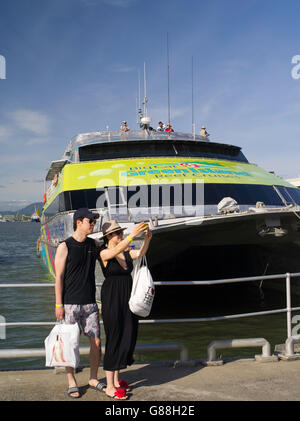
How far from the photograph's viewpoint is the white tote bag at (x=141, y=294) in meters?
3.47

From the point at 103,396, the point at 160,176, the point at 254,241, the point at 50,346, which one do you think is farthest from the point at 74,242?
the point at 160,176

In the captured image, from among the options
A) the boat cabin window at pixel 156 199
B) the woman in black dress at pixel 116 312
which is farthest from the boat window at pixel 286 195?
the woman in black dress at pixel 116 312

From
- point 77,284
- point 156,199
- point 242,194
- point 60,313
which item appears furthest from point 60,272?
point 242,194

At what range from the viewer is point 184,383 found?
3.80 meters

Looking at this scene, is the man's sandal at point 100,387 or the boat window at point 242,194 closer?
the man's sandal at point 100,387

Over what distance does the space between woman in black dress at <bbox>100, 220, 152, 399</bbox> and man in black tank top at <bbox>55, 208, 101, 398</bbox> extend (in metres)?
0.13

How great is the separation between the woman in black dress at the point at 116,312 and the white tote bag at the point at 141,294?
0.30 ft

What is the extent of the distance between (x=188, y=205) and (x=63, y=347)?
5434 millimetres

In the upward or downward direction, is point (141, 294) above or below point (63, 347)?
above

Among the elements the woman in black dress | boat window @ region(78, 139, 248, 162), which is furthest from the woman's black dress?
boat window @ region(78, 139, 248, 162)

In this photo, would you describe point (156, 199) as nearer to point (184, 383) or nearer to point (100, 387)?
point (184, 383)

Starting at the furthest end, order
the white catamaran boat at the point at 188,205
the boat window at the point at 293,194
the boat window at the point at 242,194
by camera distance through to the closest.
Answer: the boat window at the point at 293,194, the boat window at the point at 242,194, the white catamaran boat at the point at 188,205

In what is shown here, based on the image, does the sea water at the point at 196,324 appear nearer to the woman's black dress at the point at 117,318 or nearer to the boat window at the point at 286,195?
the boat window at the point at 286,195
